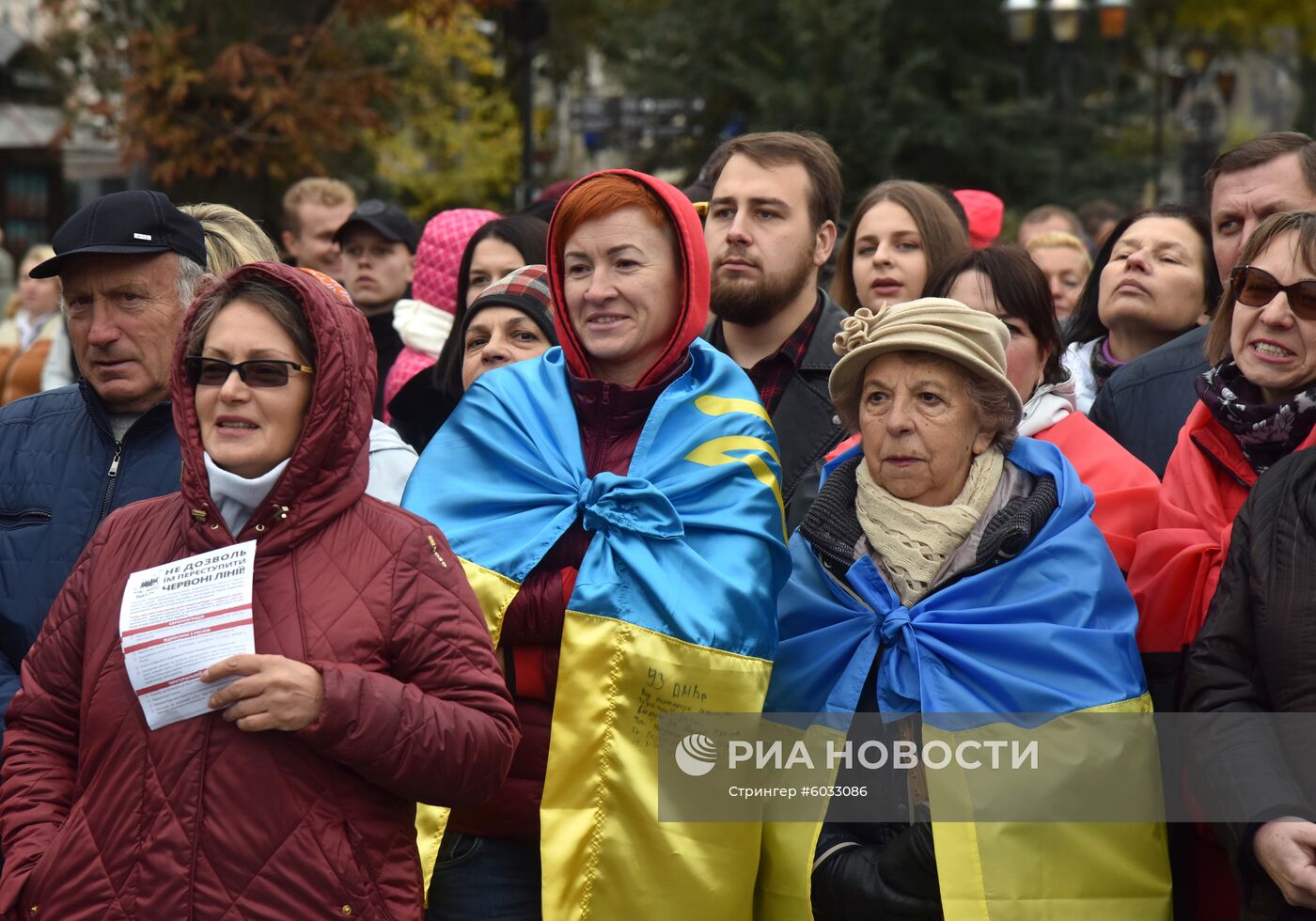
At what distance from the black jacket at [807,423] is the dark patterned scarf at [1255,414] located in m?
0.98

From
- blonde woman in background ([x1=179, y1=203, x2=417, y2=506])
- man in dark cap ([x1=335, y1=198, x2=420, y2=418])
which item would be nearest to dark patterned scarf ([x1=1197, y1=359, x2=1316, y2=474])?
blonde woman in background ([x1=179, y1=203, x2=417, y2=506])

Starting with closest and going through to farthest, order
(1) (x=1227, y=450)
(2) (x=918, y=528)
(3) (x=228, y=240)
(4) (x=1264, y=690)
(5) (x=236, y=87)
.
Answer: (4) (x=1264, y=690), (2) (x=918, y=528), (1) (x=1227, y=450), (3) (x=228, y=240), (5) (x=236, y=87)

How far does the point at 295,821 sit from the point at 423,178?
23.3 metres

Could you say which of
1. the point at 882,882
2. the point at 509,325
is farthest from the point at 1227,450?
the point at 509,325

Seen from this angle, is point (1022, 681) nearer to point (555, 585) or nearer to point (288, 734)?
point (555, 585)

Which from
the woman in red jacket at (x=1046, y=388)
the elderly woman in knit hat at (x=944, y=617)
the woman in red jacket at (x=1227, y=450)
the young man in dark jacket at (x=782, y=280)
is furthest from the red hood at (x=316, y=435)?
the woman in red jacket at (x=1227, y=450)

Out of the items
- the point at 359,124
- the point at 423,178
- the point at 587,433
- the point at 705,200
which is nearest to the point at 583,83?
the point at 423,178

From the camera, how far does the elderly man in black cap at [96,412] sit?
382 cm

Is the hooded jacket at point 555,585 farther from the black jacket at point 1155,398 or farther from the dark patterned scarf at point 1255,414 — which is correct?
the black jacket at point 1155,398

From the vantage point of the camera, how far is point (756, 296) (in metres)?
4.94

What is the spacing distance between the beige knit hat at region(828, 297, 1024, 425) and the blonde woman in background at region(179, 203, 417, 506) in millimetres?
1192

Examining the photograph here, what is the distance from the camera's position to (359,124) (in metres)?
13.6

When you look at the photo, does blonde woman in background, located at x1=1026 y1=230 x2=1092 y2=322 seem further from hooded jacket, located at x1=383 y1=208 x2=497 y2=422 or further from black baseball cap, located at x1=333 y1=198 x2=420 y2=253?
black baseball cap, located at x1=333 y1=198 x2=420 y2=253

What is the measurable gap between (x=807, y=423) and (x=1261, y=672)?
1.57 m
